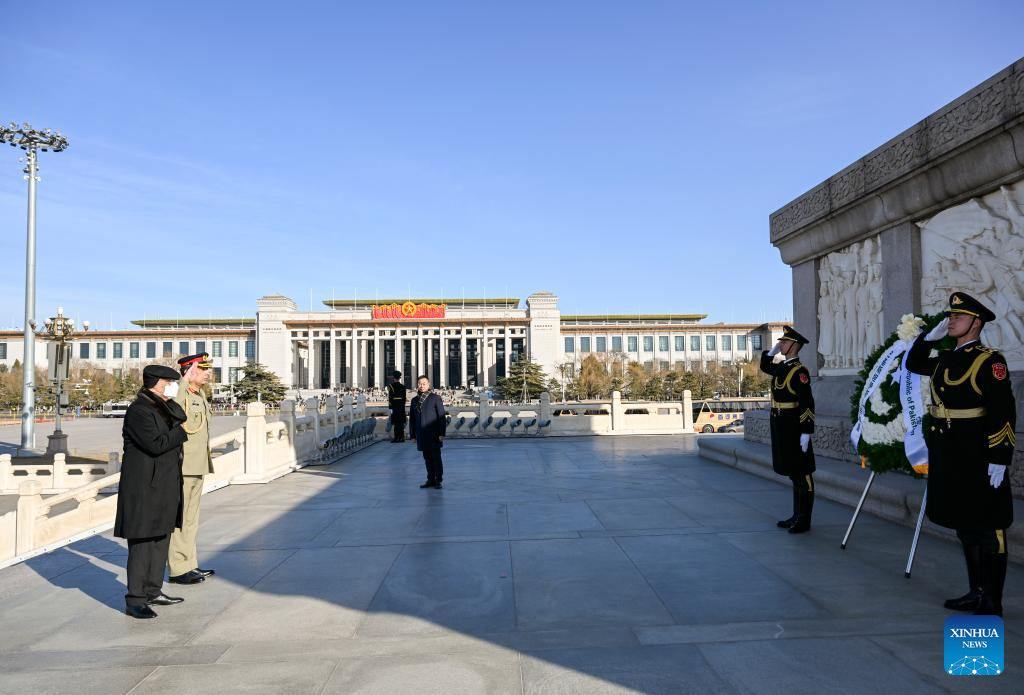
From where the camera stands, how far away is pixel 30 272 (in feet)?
74.0

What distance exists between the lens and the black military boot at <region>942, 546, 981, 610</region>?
381 cm

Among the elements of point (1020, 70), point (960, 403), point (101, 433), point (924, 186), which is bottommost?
point (101, 433)

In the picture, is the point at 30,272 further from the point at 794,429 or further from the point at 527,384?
the point at 527,384

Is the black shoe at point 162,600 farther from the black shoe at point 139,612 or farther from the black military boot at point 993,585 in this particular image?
the black military boot at point 993,585

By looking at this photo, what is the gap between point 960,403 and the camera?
3869 mm

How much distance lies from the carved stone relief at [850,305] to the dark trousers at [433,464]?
19.6 feet

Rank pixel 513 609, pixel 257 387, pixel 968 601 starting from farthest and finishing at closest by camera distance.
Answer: pixel 257 387 < pixel 513 609 < pixel 968 601

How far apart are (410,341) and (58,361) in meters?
85.7

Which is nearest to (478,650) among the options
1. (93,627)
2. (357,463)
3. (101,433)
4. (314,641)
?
(314,641)

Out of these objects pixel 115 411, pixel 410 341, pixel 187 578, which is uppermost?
pixel 410 341

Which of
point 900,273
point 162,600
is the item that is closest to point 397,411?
point 900,273

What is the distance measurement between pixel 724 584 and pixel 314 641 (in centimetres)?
281

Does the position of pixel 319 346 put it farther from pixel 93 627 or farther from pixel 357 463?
pixel 93 627

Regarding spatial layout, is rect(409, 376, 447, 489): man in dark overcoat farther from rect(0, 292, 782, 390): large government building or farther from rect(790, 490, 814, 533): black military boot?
rect(0, 292, 782, 390): large government building
